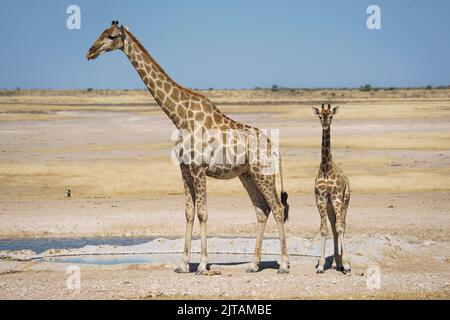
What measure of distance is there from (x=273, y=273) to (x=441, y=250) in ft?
12.2

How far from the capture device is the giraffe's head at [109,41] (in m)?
13.1

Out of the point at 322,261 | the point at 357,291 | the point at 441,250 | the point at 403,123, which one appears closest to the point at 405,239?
the point at 441,250

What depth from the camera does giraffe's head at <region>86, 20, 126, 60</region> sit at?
43.0 feet

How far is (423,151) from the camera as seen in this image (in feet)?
105

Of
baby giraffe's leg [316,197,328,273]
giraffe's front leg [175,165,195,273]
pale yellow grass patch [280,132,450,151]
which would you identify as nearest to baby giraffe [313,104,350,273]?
baby giraffe's leg [316,197,328,273]

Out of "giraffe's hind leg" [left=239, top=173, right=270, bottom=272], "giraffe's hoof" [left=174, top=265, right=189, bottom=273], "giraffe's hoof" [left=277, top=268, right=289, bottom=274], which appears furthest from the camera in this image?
"giraffe's hind leg" [left=239, top=173, right=270, bottom=272]

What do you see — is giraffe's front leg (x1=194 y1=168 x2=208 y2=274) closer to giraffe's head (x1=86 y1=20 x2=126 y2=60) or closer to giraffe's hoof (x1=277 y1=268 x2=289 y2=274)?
giraffe's hoof (x1=277 y1=268 x2=289 y2=274)

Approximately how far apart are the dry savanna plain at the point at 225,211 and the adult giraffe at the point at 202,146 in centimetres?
Result: 101

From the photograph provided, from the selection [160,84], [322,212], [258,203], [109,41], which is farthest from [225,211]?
[109,41]

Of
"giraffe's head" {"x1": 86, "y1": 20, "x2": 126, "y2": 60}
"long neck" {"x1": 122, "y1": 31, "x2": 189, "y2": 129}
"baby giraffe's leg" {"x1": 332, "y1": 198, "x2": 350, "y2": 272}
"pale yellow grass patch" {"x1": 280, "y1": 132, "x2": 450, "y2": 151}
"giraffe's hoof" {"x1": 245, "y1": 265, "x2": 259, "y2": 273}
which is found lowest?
"giraffe's hoof" {"x1": 245, "y1": 265, "x2": 259, "y2": 273}

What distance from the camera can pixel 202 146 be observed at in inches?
531

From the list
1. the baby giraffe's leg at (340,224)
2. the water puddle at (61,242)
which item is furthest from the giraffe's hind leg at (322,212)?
the water puddle at (61,242)
